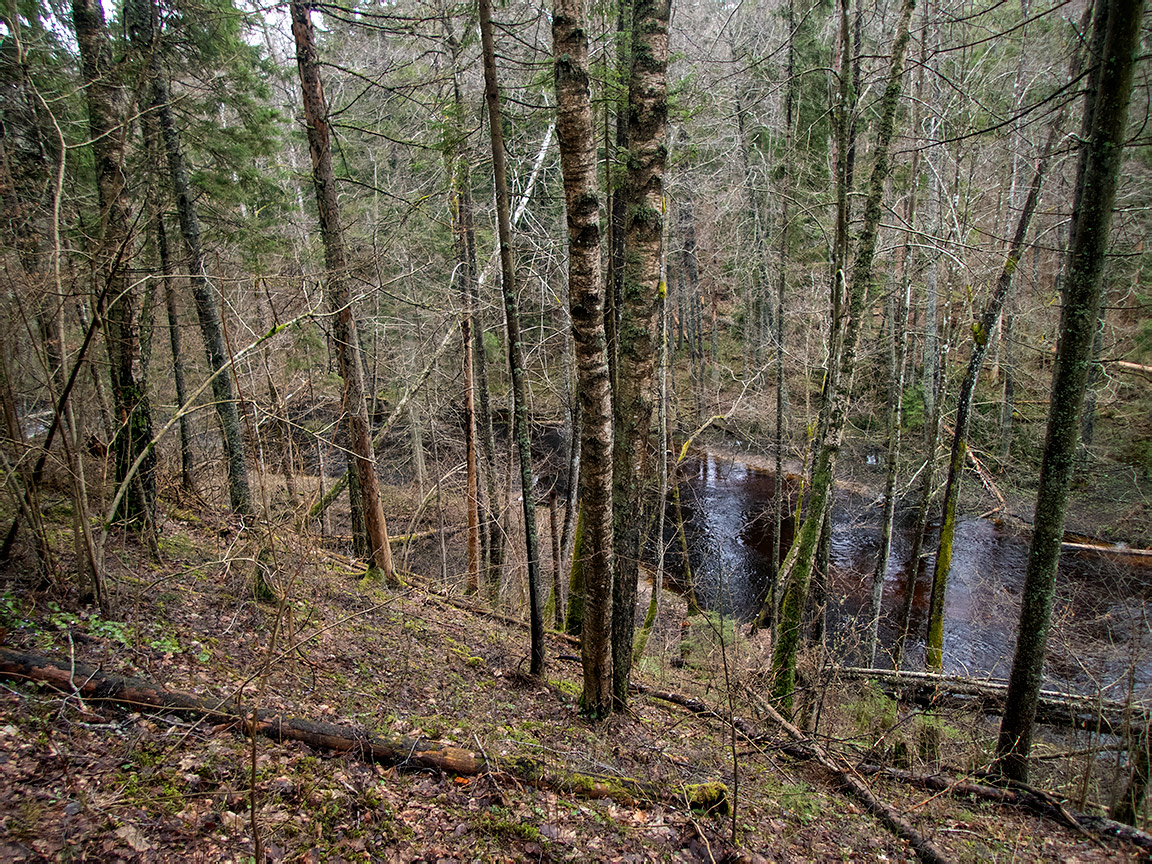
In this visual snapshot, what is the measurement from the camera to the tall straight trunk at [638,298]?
14.3 ft

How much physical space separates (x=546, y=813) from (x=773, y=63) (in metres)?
14.0

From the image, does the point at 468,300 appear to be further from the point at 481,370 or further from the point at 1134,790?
the point at 1134,790

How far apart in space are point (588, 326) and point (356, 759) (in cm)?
351

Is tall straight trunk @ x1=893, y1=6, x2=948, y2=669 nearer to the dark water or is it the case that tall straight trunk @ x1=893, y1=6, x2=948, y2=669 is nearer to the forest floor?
the dark water

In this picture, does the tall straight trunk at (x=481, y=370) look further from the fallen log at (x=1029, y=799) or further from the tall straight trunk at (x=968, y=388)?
the tall straight trunk at (x=968, y=388)

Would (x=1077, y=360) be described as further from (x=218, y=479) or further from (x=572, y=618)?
(x=218, y=479)

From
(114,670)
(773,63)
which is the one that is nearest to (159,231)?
(114,670)

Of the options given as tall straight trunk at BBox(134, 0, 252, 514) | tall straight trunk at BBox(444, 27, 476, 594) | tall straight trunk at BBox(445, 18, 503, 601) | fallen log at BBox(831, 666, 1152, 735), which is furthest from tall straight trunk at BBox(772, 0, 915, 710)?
tall straight trunk at BBox(134, 0, 252, 514)

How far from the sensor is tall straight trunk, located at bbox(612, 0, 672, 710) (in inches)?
171

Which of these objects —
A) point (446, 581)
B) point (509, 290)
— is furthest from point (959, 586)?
point (509, 290)

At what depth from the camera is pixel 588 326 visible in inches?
171

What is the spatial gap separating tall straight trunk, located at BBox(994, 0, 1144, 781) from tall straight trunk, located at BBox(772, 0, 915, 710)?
185 cm

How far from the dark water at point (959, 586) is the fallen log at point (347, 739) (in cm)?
526

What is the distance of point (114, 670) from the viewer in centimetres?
368
